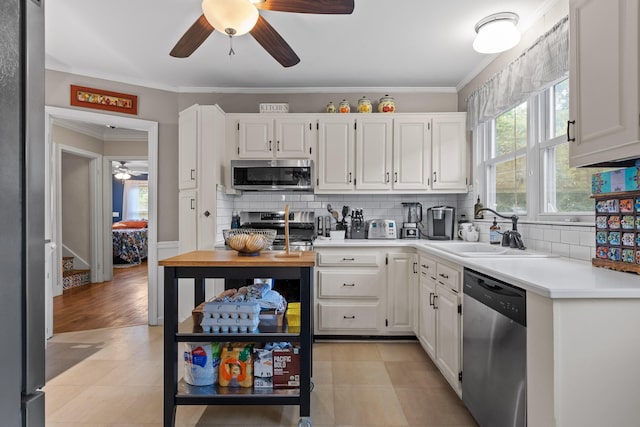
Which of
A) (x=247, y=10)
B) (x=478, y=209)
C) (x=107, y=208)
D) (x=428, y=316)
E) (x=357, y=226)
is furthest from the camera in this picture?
(x=107, y=208)

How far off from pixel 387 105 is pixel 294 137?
983 millimetres

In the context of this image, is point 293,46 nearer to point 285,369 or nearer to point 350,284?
point 350,284

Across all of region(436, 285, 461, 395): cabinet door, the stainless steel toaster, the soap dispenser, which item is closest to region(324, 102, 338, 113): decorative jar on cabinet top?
the stainless steel toaster

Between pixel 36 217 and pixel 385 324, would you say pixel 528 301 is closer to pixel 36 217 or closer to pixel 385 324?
pixel 36 217

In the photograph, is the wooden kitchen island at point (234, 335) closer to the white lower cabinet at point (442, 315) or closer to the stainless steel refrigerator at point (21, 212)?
the white lower cabinet at point (442, 315)

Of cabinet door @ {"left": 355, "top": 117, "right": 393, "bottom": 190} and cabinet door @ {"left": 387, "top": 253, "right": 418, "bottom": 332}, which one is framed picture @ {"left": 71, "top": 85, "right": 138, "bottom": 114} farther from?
cabinet door @ {"left": 387, "top": 253, "right": 418, "bottom": 332}

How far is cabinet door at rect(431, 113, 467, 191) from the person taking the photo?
343 centimetres

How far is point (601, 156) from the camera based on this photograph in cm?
143

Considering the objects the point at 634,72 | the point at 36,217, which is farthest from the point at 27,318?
the point at 634,72

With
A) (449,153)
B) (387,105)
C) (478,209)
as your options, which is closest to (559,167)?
(478,209)

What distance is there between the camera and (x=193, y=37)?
2.13 m

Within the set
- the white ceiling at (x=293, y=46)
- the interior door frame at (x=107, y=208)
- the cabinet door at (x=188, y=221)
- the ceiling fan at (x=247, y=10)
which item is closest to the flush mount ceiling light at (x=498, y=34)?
the white ceiling at (x=293, y=46)

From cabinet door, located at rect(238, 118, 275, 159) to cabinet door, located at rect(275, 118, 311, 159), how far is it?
0.09 metres

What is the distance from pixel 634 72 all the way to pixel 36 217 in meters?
1.79
